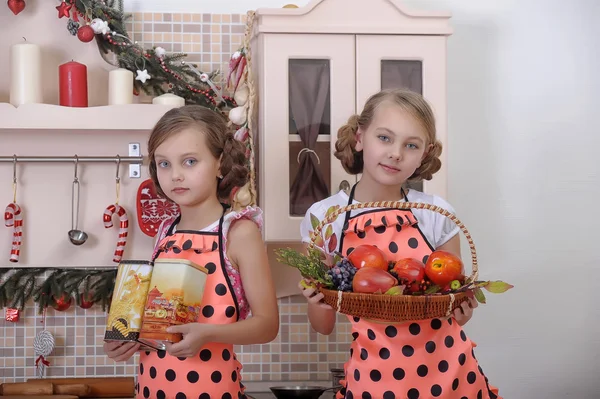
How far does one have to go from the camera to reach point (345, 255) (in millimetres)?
1708

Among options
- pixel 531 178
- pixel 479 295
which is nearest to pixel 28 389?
pixel 479 295

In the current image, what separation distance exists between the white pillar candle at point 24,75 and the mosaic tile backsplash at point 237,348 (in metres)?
0.32

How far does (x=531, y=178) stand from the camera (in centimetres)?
241

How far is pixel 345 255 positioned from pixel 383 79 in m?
0.58

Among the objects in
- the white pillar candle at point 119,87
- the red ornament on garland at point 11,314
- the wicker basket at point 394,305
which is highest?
the white pillar candle at point 119,87

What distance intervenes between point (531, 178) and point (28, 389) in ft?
5.07

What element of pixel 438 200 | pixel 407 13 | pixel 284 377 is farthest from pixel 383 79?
pixel 284 377

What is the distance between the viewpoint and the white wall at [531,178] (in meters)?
2.39

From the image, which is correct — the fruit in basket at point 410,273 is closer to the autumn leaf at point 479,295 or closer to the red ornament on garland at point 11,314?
the autumn leaf at point 479,295

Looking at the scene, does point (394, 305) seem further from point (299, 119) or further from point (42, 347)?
point (42, 347)

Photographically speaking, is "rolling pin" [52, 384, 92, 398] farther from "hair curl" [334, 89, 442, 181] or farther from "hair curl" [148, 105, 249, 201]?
"hair curl" [334, 89, 442, 181]

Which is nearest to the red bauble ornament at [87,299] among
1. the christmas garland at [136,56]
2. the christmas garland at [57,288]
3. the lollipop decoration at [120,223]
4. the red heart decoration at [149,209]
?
the christmas garland at [57,288]

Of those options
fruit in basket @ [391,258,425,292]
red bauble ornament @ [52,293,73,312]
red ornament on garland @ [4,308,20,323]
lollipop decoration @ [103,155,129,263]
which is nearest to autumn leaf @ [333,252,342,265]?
fruit in basket @ [391,258,425,292]

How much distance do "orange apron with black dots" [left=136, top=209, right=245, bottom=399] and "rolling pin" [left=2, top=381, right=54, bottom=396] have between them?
20.6 inches
